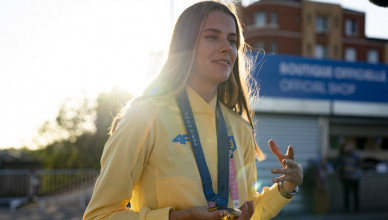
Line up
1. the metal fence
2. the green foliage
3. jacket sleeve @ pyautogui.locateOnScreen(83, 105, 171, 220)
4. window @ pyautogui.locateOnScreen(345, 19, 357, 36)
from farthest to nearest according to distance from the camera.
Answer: window @ pyautogui.locateOnScreen(345, 19, 357, 36) → the green foliage → the metal fence → jacket sleeve @ pyautogui.locateOnScreen(83, 105, 171, 220)

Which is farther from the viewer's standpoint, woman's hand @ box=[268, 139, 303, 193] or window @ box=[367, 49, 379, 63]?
window @ box=[367, 49, 379, 63]

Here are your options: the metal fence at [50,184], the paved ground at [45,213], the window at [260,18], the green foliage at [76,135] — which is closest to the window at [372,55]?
the window at [260,18]

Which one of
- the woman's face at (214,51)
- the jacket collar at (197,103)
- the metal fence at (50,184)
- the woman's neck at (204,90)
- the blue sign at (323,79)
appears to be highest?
the blue sign at (323,79)

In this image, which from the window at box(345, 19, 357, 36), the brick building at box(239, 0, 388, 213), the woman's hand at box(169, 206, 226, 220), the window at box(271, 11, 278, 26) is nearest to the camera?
the woman's hand at box(169, 206, 226, 220)

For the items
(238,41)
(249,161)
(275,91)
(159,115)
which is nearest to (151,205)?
(159,115)

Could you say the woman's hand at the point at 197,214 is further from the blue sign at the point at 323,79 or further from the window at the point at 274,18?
the window at the point at 274,18

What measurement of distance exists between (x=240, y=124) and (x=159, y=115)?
52 cm

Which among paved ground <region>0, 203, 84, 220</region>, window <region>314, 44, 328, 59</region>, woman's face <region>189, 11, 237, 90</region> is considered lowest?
paved ground <region>0, 203, 84, 220</region>

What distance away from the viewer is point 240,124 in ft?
6.88

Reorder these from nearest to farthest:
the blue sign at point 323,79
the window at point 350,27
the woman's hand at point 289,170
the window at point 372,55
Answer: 1. the woman's hand at point 289,170
2. the blue sign at point 323,79
3. the window at point 350,27
4. the window at point 372,55

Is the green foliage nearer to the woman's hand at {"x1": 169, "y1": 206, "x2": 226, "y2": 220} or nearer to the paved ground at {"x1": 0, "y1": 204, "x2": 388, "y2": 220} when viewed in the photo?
the paved ground at {"x1": 0, "y1": 204, "x2": 388, "y2": 220}

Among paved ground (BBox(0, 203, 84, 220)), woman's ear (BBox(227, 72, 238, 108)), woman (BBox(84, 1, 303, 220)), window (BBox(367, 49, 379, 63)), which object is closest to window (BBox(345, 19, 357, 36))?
window (BBox(367, 49, 379, 63))

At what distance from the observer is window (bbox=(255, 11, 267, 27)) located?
134 ft

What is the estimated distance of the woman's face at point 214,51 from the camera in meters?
1.87
